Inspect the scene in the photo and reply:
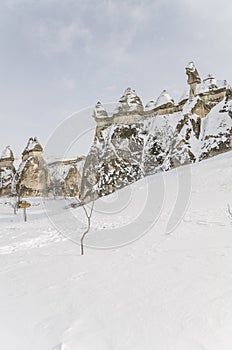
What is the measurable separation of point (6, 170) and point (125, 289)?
40287mm

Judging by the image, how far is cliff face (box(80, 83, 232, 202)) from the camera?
2558 cm

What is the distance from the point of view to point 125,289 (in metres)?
3.98

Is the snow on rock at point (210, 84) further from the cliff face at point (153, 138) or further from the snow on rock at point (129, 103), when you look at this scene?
the snow on rock at point (129, 103)

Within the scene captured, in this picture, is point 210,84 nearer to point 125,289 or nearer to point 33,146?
point 33,146

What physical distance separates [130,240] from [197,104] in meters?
25.6

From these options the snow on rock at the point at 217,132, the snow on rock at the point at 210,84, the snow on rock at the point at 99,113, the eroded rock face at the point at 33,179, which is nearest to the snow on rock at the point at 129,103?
the snow on rock at the point at 99,113

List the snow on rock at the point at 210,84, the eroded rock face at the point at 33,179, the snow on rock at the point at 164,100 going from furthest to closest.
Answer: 1. the snow on rock at the point at 164,100
2. the eroded rock face at the point at 33,179
3. the snow on rock at the point at 210,84

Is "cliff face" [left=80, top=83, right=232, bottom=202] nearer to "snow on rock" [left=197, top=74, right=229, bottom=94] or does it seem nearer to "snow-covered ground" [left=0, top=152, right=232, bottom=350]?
"snow on rock" [left=197, top=74, right=229, bottom=94]

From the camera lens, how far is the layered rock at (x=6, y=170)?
38522 millimetres

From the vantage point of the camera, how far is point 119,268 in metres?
5.04

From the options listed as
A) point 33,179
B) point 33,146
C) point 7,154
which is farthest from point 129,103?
point 7,154

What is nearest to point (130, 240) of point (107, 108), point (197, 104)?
point (197, 104)

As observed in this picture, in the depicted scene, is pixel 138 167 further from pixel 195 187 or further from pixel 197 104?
pixel 195 187

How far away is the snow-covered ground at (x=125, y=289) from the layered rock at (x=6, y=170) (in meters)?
31.9
